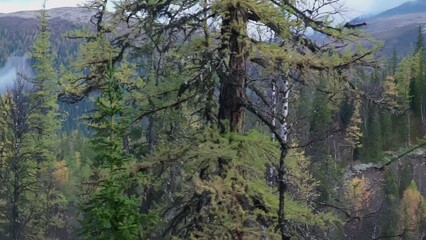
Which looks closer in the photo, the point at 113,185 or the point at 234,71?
the point at 234,71

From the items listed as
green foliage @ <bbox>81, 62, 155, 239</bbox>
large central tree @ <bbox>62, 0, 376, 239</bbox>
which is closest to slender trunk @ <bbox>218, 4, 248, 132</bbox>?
large central tree @ <bbox>62, 0, 376, 239</bbox>

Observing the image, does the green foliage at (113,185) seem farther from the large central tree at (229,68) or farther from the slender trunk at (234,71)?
the slender trunk at (234,71)

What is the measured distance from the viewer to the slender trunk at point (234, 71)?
21.3ft

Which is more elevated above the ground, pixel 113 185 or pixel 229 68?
pixel 229 68

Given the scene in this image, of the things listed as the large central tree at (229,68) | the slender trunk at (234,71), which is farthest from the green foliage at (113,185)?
the slender trunk at (234,71)

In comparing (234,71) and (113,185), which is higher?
(234,71)

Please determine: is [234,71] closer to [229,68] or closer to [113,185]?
[229,68]

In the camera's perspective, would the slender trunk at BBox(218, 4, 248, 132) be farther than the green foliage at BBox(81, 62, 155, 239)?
No

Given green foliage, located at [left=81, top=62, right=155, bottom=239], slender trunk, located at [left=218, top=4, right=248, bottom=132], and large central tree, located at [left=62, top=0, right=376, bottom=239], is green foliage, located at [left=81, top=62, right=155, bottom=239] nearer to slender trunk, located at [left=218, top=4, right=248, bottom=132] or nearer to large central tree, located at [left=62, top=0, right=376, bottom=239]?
large central tree, located at [left=62, top=0, right=376, bottom=239]

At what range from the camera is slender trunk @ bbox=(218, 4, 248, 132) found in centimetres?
650

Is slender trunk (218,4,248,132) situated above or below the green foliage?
above

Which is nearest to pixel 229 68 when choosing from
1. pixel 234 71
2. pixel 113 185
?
pixel 234 71

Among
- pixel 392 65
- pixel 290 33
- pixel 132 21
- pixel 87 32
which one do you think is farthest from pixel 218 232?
pixel 392 65

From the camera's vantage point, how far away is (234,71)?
674 centimetres
